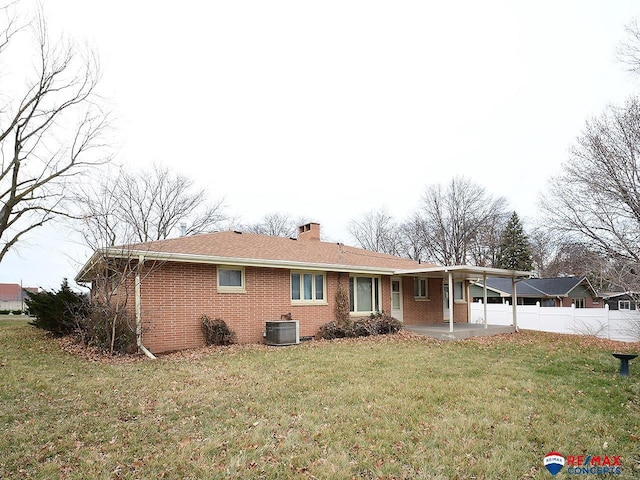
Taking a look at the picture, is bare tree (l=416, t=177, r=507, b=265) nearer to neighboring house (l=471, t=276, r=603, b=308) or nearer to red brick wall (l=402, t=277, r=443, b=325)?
neighboring house (l=471, t=276, r=603, b=308)

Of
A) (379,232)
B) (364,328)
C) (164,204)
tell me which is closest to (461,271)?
(364,328)

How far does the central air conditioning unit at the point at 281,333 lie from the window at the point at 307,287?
1.31 m

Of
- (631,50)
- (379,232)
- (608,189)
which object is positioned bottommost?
(608,189)

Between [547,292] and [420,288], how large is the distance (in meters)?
20.0

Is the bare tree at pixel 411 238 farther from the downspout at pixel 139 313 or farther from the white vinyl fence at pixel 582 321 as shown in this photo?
the downspout at pixel 139 313

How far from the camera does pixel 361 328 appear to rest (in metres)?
13.7

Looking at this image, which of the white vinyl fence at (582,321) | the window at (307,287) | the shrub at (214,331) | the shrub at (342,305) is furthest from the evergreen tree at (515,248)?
the shrub at (214,331)

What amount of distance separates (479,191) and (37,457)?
4052 centimetres

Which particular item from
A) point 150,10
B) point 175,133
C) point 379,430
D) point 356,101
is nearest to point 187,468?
point 379,430

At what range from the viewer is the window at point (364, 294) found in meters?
15.1

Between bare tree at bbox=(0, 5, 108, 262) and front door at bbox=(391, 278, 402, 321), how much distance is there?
15.7 m

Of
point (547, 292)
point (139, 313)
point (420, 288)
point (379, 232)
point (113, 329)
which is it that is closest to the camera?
point (113, 329)

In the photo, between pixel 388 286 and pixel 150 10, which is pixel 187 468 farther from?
pixel 388 286

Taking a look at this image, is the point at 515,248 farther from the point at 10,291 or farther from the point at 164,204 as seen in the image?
the point at 10,291
